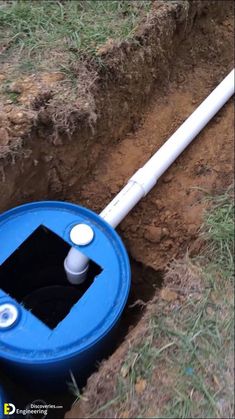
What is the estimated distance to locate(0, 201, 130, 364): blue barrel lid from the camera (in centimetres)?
140

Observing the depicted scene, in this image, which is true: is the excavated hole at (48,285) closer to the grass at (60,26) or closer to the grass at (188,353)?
the grass at (188,353)

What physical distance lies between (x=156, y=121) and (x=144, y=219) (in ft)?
1.74

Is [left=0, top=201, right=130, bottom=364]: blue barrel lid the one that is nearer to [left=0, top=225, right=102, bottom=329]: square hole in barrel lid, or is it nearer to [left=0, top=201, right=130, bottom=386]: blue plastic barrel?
[left=0, top=201, right=130, bottom=386]: blue plastic barrel

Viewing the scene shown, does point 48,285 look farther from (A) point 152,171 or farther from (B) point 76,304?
(A) point 152,171

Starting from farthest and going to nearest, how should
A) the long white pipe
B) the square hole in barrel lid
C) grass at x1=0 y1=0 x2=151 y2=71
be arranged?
grass at x1=0 y1=0 x2=151 y2=71 → the square hole in barrel lid → the long white pipe

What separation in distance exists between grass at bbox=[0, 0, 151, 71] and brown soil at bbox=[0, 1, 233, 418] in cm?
8

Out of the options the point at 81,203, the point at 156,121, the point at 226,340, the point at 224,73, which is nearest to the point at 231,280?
the point at 226,340

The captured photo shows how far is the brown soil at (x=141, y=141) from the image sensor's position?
5.81ft

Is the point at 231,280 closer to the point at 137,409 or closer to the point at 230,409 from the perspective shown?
the point at 230,409

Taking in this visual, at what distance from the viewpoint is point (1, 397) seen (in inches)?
58.6

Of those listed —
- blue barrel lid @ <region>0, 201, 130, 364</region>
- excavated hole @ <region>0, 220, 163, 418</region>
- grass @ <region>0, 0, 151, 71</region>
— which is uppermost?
grass @ <region>0, 0, 151, 71</region>

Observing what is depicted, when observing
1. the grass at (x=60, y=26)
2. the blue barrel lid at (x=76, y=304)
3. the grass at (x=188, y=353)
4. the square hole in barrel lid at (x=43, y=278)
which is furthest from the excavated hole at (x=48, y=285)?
the grass at (x=60, y=26)

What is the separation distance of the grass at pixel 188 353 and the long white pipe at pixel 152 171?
0.32 metres

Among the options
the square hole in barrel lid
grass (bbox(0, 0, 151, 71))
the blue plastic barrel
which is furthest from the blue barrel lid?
grass (bbox(0, 0, 151, 71))
